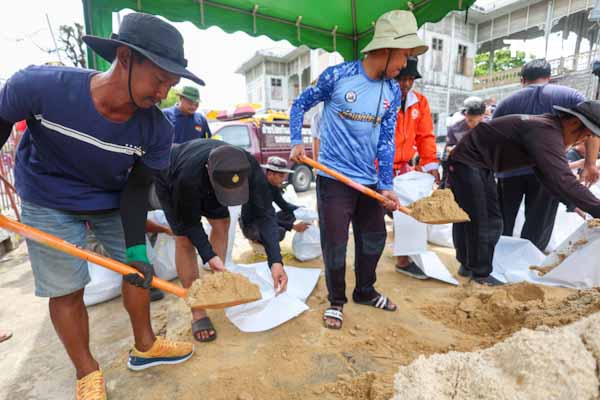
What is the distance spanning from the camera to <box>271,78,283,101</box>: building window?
20.5 metres

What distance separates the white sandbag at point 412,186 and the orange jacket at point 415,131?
16cm

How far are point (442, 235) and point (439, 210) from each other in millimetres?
1593

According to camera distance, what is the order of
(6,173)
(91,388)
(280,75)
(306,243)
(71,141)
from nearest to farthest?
(71,141) → (91,388) → (306,243) → (6,173) → (280,75)

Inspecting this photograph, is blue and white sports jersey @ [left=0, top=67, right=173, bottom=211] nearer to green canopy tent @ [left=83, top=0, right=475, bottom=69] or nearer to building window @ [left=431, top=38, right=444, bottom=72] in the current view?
green canopy tent @ [left=83, top=0, right=475, bottom=69]

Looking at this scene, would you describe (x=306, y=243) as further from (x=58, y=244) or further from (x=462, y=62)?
(x=462, y=62)

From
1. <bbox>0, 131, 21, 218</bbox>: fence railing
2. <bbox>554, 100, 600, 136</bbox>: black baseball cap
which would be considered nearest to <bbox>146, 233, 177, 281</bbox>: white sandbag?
<bbox>554, 100, 600, 136</bbox>: black baseball cap

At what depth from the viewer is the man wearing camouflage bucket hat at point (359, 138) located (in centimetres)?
186

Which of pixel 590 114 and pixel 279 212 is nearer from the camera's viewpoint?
pixel 590 114

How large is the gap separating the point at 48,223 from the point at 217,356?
3.48ft

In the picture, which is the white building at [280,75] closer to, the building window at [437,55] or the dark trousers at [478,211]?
the building window at [437,55]

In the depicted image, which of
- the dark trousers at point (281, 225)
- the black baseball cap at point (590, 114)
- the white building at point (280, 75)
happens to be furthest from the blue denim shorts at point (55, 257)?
the white building at point (280, 75)

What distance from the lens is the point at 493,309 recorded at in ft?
6.61

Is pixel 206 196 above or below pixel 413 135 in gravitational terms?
below

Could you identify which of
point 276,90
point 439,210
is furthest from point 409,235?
point 276,90
